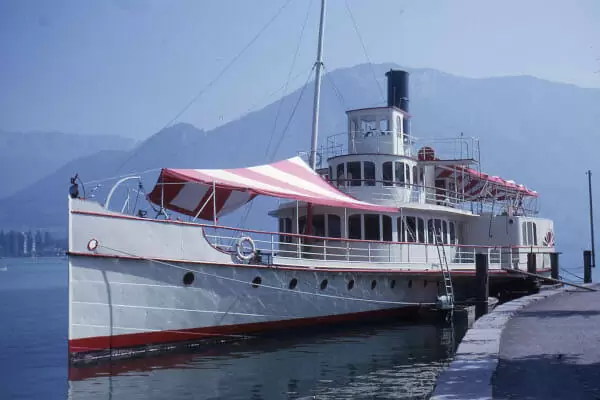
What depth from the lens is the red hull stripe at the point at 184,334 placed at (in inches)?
561

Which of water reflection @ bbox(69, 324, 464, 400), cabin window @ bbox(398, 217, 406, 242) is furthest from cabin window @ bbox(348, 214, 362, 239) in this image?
water reflection @ bbox(69, 324, 464, 400)

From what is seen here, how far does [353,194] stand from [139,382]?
11.7 metres

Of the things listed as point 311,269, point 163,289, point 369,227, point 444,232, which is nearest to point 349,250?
point 369,227

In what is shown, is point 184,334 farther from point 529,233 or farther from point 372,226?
point 529,233

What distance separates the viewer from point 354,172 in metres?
23.7

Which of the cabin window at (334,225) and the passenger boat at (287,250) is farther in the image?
the cabin window at (334,225)

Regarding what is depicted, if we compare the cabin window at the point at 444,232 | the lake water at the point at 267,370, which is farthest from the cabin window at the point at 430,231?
the lake water at the point at 267,370

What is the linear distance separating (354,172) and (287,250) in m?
4.58

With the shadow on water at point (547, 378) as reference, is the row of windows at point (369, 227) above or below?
above

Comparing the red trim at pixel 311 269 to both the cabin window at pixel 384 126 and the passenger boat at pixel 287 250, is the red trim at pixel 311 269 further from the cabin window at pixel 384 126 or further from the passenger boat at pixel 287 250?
the cabin window at pixel 384 126

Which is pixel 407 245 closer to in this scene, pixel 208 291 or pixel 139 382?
pixel 208 291

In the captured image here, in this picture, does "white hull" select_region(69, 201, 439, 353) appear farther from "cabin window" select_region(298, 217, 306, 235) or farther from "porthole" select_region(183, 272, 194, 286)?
"cabin window" select_region(298, 217, 306, 235)

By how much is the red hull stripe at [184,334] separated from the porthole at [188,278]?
46.5 inches

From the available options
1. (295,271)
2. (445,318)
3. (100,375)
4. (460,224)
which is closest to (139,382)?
(100,375)
